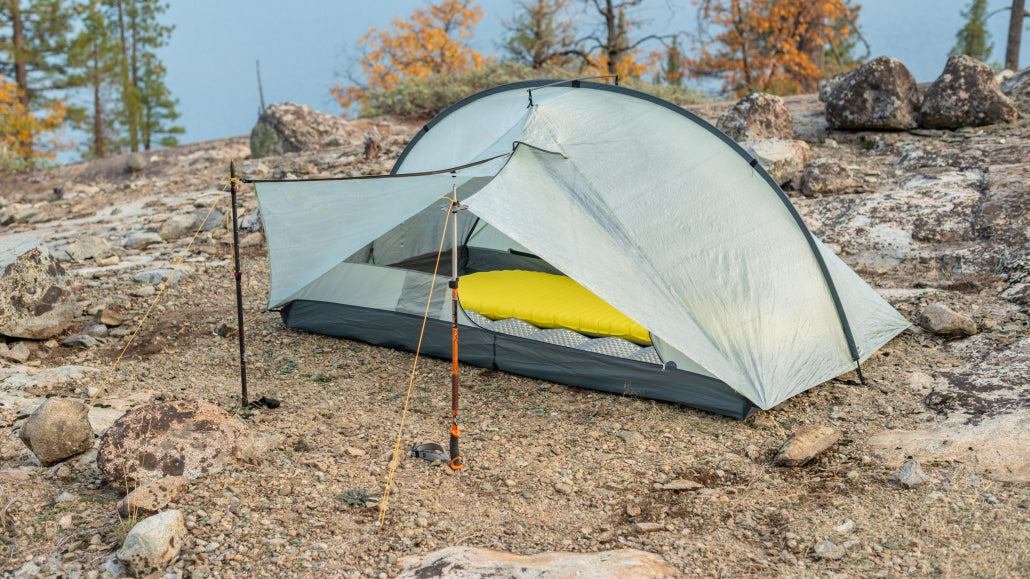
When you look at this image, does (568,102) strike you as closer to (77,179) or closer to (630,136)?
(630,136)

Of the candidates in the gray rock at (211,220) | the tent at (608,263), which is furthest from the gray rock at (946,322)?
the gray rock at (211,220)

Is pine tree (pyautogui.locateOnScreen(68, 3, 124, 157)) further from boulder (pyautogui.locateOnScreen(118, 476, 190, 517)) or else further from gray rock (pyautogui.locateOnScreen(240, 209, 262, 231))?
boulder (pyautogui.locateOnScreen(118, 476, 190, 517))

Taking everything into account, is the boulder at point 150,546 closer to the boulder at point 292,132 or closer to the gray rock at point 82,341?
the gray rock at point 82,341

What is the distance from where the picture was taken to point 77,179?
15.2 meters

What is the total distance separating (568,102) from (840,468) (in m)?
3.40

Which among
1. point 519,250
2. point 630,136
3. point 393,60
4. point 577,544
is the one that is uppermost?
point 393,60

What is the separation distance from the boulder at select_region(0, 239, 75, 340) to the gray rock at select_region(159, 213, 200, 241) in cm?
303

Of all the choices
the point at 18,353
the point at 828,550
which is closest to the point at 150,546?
the point at 828,550

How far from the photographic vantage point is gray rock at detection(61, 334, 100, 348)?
6.44 meters

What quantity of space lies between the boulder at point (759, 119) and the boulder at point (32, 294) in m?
8.12

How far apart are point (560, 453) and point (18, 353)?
15.3 feet

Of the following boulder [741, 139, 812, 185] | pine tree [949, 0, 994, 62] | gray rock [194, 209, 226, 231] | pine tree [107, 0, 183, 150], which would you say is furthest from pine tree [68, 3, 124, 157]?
pine tree [949, 0, 994, 62]

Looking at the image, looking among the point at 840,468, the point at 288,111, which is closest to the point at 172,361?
the point at 840,468

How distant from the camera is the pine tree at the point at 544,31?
73.2 feet
